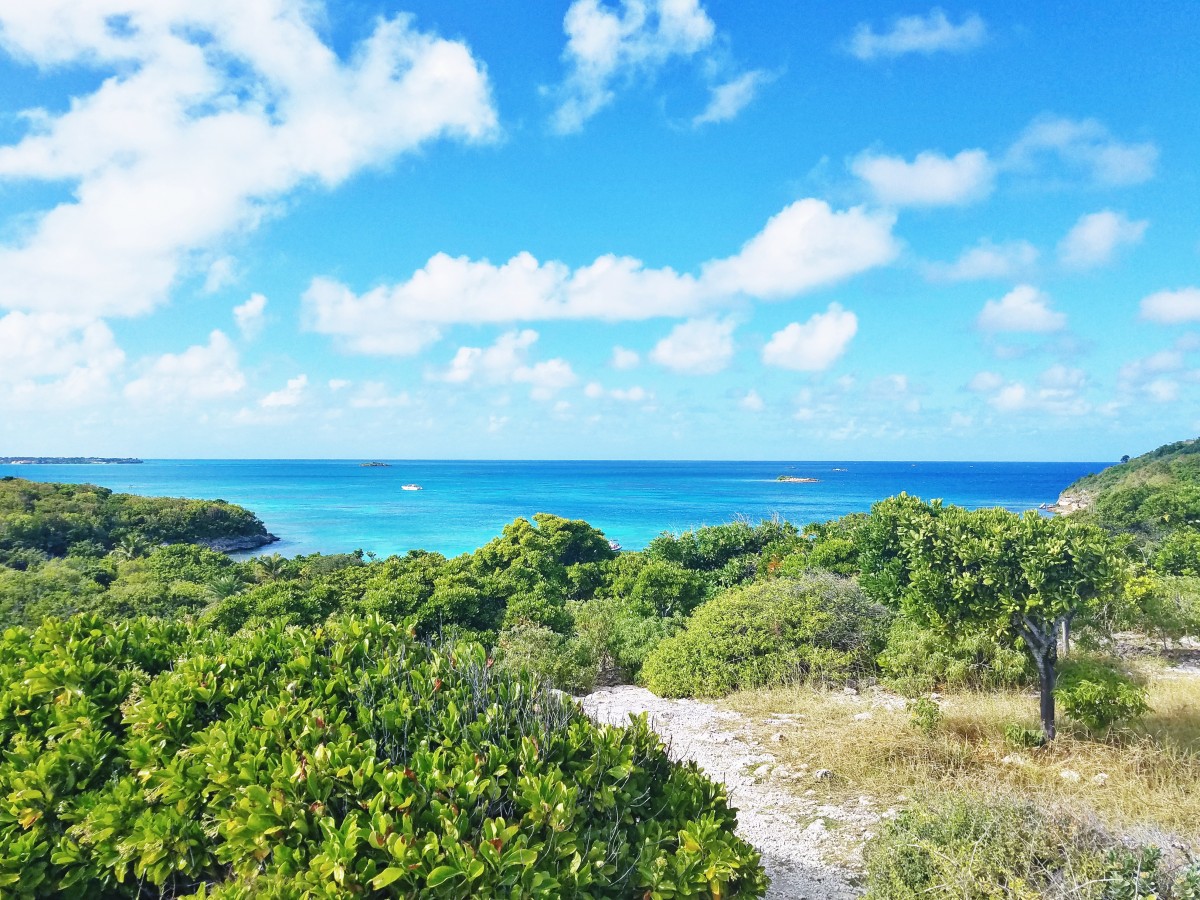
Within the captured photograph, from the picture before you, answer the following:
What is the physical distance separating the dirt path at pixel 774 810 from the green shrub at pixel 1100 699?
3.14 meters

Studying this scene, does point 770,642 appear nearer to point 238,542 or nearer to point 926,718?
point 926,718

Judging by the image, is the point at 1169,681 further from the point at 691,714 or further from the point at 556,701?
the point at 556,701

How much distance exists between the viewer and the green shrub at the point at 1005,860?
164 inches

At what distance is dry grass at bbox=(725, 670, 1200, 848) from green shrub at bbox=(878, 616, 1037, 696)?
86cm

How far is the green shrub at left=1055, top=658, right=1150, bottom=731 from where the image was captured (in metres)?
7.39

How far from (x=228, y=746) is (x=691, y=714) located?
24.8ft

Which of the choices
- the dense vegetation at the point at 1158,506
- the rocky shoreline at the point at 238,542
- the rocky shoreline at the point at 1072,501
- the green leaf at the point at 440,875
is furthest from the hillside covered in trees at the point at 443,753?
the rocky shoreline at the point at 1072,501

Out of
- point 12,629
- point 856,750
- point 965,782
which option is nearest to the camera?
point 12,629

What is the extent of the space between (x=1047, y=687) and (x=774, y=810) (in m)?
3.96

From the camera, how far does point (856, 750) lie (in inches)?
296

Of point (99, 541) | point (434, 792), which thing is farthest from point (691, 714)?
point (99, 541)

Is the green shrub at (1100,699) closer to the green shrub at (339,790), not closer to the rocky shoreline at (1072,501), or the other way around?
the green shrub at (339,790)

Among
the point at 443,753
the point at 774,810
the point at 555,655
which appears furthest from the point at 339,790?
the point at 555,655

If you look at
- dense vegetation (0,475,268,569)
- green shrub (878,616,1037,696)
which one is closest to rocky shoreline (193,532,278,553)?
dense vegetation (0,475,268,569)
